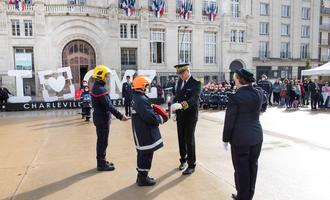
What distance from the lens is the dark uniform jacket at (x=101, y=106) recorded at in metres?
5.88

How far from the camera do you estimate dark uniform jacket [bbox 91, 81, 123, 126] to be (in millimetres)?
5883

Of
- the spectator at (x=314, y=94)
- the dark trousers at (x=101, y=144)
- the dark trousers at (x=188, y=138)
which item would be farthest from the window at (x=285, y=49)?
the dark trousers at (x=101, y=144)

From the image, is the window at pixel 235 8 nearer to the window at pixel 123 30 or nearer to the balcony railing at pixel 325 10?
the window at pixel 123 30

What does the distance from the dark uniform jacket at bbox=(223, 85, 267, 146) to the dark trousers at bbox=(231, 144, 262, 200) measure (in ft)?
0.32

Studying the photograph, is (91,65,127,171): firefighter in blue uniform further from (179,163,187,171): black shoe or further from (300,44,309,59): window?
(300,44,309,59): window

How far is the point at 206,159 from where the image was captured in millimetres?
6684

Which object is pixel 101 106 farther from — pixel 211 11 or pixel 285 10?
pixel 285 10

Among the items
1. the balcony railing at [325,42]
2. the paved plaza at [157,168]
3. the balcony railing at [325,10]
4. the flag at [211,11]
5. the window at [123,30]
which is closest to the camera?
the paved plaza at [157,168]

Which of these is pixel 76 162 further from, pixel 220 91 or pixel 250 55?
pixel 250 55

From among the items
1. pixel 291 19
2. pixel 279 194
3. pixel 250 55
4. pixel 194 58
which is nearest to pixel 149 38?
pixel 194 58

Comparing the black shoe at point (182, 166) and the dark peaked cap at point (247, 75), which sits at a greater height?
the dark peaked cap at point (247, 75)

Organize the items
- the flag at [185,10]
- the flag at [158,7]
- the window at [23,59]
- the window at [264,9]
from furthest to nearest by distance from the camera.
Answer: the window at [264,9]
the flag at [185,10]
the flag at [158,7]
the window at [23,59]

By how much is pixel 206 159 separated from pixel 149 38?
2654 cm

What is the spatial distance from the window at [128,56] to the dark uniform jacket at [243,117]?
92.2 feet
